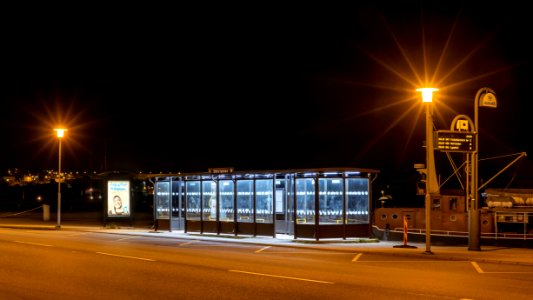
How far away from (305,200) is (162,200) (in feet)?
31.7

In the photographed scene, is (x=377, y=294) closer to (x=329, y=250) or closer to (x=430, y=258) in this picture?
(x=430, y=258)

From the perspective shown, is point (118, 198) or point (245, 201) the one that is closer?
point (245, 201)

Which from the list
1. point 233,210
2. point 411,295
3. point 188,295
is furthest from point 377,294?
point 233,210

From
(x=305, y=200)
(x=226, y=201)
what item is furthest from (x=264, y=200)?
(x=226, y=201)

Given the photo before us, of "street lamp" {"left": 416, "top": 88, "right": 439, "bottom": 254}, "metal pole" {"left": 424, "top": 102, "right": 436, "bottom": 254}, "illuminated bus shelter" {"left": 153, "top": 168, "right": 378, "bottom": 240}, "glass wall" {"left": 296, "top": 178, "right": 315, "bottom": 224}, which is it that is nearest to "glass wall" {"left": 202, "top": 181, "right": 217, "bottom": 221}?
"illuminated bus shelter" {"left": 153, "top": 168, "right": 378, "bottom": 240}

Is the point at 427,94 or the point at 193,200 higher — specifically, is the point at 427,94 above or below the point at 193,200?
above

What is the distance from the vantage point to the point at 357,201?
90.3ft

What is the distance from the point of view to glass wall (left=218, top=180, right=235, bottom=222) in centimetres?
3112

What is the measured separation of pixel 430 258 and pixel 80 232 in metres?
20.6

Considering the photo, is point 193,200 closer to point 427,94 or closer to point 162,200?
point 162,200

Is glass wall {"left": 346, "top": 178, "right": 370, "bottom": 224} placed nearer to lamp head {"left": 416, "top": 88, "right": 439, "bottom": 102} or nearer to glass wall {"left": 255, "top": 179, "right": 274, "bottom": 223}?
glass wall {"left": 255, "top": 179, "right": 274, "bottom": 223}

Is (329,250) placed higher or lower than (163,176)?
lower

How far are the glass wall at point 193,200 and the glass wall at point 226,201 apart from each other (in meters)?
1.64

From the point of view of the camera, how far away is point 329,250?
23.8 m
